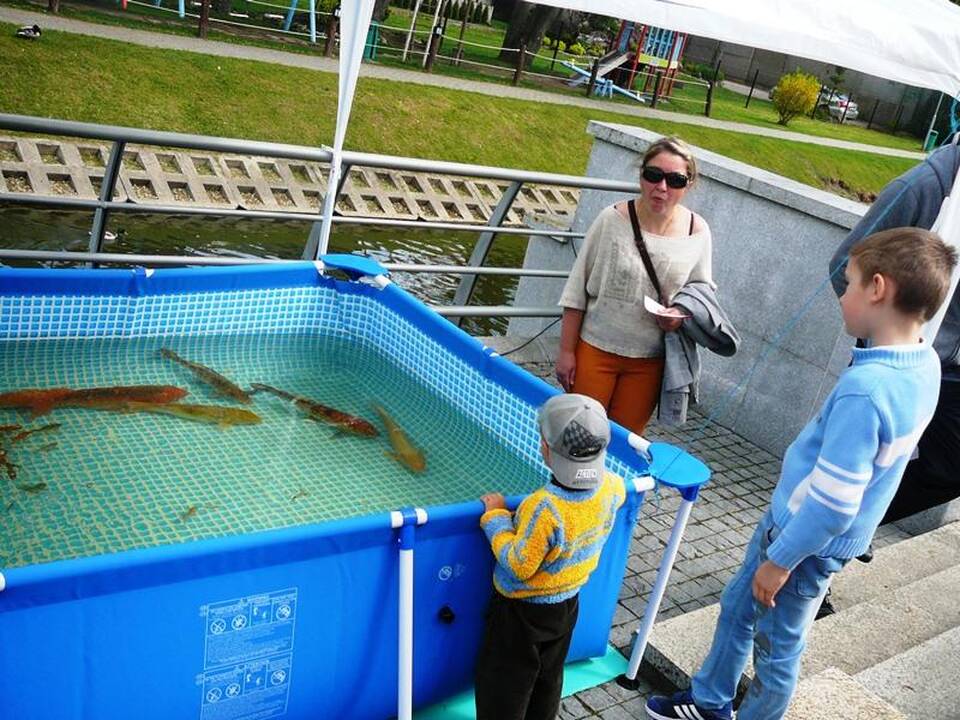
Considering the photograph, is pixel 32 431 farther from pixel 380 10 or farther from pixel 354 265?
pixel 380 10

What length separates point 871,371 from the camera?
10.1 feet

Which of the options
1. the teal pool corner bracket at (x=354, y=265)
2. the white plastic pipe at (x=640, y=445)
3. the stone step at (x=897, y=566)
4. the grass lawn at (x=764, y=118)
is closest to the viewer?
the white plastic pipe at (x=640, y=445)

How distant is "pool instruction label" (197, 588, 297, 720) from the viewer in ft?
9.99

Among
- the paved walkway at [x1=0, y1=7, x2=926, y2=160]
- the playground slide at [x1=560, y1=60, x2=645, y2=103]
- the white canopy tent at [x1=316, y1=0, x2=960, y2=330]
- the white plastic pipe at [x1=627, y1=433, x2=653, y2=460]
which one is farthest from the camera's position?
the playground slide at [x1=560, y1=60, x2=645, y2=103]

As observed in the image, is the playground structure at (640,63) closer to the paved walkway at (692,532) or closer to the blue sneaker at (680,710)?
the paved walkway at (692,532)

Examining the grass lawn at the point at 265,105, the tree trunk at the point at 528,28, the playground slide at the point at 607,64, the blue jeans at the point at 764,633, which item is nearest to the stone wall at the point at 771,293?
the blue jeans at the point at 764,633

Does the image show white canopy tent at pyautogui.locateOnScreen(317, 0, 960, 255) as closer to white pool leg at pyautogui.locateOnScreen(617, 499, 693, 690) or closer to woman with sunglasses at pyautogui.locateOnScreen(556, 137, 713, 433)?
woman with sunglasses at pyautogui.locateOnScreen(556, 137, 713, 433)

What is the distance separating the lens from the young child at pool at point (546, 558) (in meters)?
3.09

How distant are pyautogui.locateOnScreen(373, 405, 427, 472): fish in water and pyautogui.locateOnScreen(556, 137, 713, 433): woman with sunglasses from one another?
0.81m

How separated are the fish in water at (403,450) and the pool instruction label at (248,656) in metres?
1.66

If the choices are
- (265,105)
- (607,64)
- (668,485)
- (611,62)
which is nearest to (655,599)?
(668,485)

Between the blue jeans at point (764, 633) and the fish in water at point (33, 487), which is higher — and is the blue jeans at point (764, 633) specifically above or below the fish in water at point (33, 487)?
above

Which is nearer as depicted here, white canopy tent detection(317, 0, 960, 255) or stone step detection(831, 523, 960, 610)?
white canopy tent detection(317, 0, 960, 255)

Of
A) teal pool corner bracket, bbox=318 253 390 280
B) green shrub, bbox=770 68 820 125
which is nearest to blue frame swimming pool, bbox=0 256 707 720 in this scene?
teal pool corner bracket, bbox=318 253 390 280
